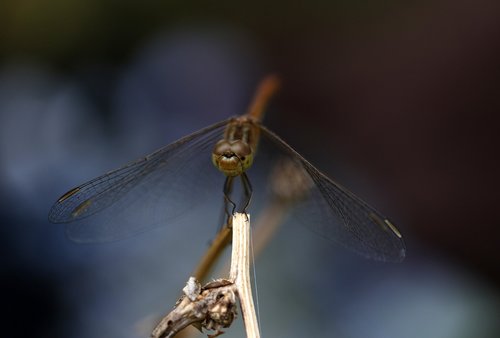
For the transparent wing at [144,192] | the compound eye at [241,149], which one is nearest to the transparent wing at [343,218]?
the compound eye at [241,149]

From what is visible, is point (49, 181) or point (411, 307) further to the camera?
point (49, 181)

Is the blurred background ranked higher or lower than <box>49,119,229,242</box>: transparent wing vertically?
higher

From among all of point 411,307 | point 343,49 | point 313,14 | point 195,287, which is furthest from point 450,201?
point 195,287

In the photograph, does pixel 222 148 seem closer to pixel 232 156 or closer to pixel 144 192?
pixel 232 156

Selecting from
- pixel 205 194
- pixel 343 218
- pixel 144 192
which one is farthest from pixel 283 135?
pixel 343 218

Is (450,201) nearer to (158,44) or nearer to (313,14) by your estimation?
(313,14)

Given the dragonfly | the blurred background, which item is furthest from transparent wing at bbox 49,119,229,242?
the blurred background

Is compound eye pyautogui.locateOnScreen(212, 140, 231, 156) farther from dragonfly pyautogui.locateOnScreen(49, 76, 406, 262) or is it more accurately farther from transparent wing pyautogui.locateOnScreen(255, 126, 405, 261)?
transparent wing pyautogui.locateOnScreen(255, 126, 405, 261)
